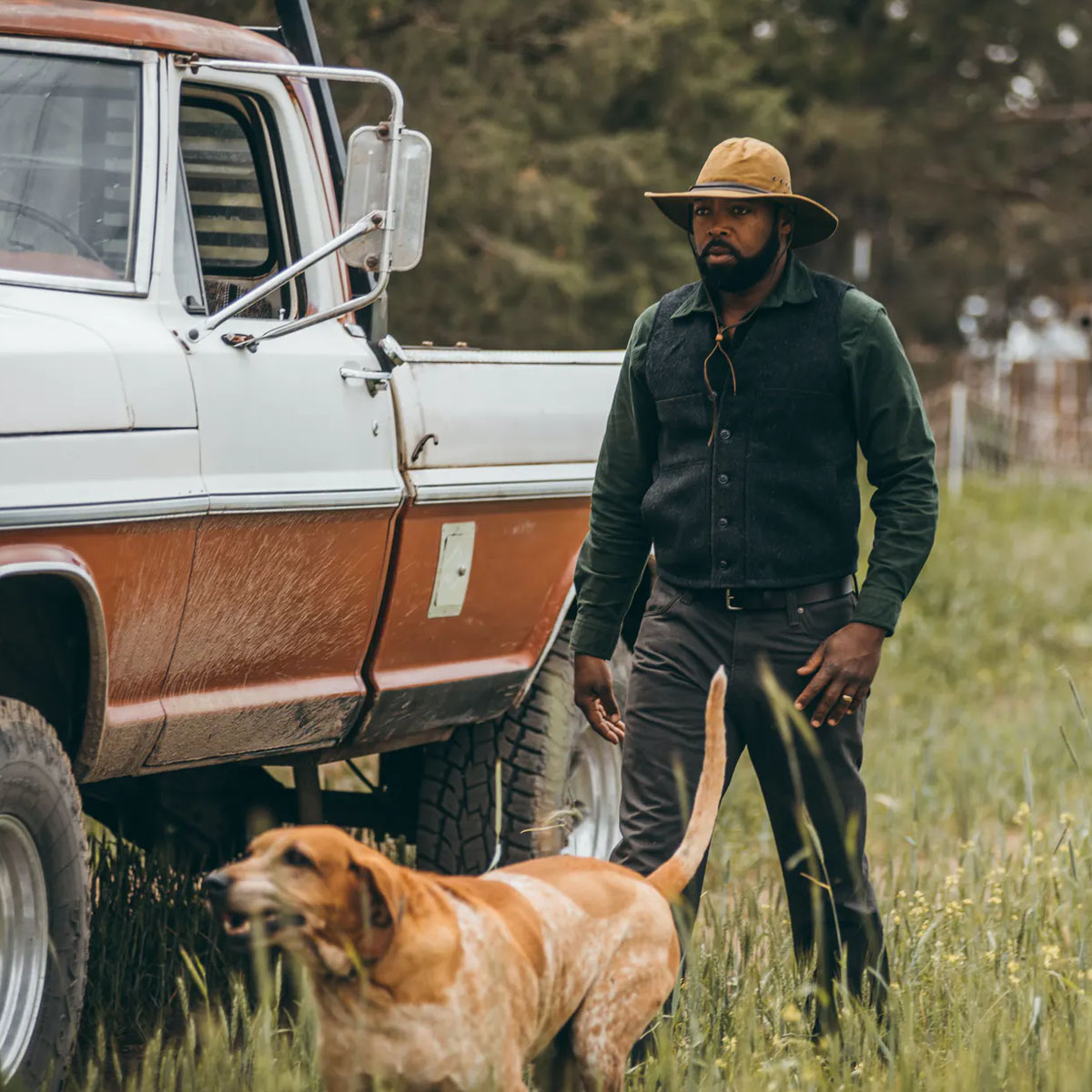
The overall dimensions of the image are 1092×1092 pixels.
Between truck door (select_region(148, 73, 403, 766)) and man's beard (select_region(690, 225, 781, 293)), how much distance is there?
0.95 meters

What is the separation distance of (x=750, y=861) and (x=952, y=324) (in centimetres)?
2290

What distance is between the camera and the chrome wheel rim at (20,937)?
354 centimetres

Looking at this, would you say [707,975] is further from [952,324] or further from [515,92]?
[952,324]

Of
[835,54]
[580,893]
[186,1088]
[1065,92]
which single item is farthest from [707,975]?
[1065,92]

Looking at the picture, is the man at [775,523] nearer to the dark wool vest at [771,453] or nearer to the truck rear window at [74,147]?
the dark wool vest at [771,453]

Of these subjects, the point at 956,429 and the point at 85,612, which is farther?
the point at 956,429

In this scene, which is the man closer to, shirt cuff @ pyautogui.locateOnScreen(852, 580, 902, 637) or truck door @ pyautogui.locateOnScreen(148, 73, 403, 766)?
shirt cuff @ pyautogui.locateOnScreen(852, 580, 902, 637)

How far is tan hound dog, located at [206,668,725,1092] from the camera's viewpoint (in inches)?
108

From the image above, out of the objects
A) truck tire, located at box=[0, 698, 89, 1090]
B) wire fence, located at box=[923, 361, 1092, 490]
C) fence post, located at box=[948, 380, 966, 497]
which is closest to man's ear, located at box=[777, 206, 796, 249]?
truck tire, located at box=[0, 698, 89, 1090]

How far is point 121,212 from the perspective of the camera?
4254 millimetres

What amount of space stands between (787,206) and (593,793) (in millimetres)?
2336

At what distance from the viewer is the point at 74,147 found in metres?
4.26

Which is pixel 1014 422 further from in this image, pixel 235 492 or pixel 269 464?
pixel 235 492

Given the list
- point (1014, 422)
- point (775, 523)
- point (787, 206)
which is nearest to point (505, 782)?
point (775, 523)
